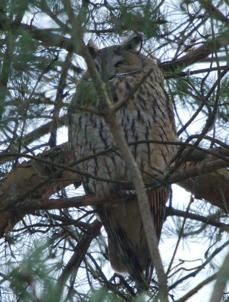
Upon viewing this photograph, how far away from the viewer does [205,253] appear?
3.43 m

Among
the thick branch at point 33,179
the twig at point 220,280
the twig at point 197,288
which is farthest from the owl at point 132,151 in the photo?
the twig at point 220,280

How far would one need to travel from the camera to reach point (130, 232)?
4352mm

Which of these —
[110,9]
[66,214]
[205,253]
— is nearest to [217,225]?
[205,253]

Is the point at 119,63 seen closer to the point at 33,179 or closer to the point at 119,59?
the point at 119,59

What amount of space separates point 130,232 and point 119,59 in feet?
3.04

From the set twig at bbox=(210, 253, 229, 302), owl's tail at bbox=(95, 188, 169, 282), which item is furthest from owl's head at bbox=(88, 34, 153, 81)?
twig at bbox=(210, 253, 229, 302)

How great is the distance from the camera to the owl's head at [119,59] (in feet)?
14.5

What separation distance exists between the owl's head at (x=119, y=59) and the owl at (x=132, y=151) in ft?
0.06

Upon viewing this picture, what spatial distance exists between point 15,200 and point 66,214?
0.64 meters

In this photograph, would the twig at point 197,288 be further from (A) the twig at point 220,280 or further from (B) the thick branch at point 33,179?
(B) the thick branch at point 33,179

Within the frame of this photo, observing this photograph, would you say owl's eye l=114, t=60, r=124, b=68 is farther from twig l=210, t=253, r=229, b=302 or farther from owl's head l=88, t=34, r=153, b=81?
twig l=210, t=253, r=229, b=302

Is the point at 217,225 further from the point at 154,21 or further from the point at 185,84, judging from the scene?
the point at 154,21

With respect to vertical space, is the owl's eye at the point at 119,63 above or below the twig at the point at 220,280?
above

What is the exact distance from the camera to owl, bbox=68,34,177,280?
4.07 meters
